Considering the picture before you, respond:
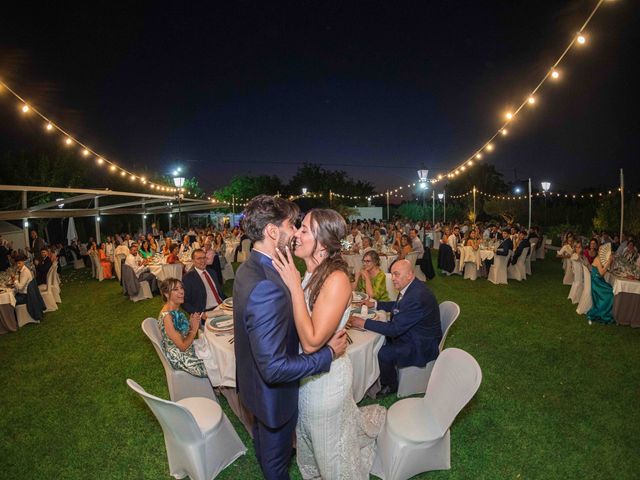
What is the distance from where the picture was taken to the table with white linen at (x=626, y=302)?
229 inches

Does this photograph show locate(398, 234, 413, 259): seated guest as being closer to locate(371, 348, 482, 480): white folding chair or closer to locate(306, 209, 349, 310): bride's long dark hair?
locate(371, 348, 482, 480): white folding chair

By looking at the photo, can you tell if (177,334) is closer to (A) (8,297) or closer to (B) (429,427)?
(B) (429,427)

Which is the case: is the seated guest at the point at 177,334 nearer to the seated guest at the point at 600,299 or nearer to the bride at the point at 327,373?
the bride at the point at 327,373

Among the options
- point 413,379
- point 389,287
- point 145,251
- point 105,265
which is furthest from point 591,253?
point 105,265

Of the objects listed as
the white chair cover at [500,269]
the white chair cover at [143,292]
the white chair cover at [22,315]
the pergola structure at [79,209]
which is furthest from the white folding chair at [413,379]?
the pergola structure at [79,209]

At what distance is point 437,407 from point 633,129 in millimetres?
31200

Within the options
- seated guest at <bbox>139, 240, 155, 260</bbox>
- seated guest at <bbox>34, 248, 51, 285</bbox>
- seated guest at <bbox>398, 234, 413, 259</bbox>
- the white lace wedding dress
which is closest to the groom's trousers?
the white lace wedding dress

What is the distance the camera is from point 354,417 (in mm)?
2275

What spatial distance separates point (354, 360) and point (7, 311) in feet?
21.5

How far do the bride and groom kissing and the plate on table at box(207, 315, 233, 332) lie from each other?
1424mm

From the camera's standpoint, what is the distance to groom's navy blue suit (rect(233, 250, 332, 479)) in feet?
5.30

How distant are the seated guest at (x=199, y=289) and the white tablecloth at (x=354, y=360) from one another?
1.57m

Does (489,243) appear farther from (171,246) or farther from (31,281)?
(31,281)

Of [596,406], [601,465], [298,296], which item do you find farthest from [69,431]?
[596,406]
